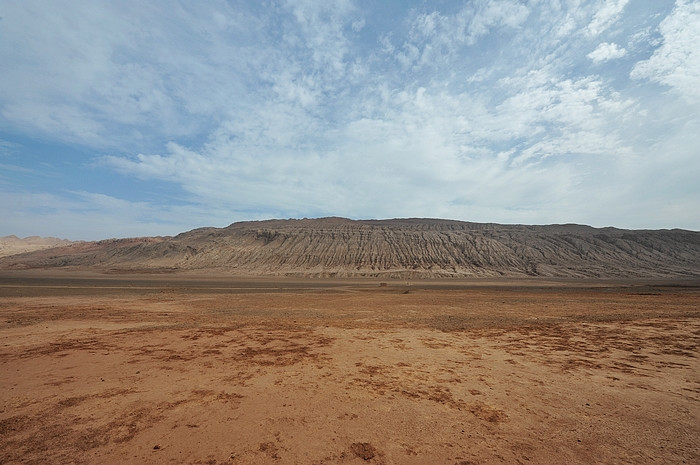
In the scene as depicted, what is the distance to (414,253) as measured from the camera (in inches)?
3438

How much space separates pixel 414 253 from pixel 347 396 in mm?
82793

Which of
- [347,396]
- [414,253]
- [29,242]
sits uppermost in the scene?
[29,242]

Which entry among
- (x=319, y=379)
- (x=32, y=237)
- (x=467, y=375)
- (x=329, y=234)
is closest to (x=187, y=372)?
(x=319, y=379)

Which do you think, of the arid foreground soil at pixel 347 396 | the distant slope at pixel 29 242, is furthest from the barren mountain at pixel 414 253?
the distant slope at pixel 29 242

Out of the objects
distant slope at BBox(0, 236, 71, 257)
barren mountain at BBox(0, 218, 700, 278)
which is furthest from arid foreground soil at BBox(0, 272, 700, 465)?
distant slope at BBox(0, 236, 71, 257)

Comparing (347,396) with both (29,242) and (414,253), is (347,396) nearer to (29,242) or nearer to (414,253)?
(414,253)

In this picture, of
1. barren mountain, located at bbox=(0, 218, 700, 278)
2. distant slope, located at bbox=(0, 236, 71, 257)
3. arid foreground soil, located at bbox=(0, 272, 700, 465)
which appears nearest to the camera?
arid foreground soil, located at bbox=(0, 272, 700, 465)

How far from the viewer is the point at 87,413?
5.46 m

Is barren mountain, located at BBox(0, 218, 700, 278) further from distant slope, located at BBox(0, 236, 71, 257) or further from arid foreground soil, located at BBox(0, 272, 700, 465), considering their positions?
distant slope, located at BBox(0, 236, 71, 257)

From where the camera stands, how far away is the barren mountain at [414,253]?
7294 cm

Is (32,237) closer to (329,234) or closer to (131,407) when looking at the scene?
(329,234)

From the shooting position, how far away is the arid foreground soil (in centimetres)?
447

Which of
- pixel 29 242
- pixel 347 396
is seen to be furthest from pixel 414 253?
pixel 29 242

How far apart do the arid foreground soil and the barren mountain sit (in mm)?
61564
